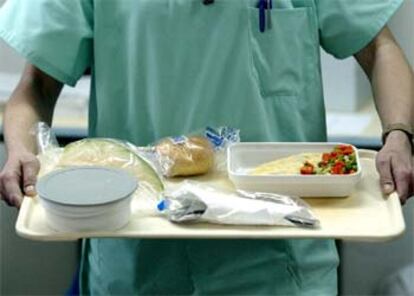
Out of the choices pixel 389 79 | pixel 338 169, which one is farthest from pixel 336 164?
pixel 389 79

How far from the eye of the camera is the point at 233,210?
868mm

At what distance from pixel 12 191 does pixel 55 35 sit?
0.85ft

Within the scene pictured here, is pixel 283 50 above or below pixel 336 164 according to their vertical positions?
above

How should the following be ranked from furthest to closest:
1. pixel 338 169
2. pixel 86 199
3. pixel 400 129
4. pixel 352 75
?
pixel 352 75 → pixel 400 129 → pixel 338 169 → pixel 86 199

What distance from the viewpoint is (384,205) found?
92cm

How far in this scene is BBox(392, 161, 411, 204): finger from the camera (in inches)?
37.5

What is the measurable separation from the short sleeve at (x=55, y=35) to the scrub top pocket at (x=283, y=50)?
0.80 feet

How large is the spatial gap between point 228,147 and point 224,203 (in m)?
0.16

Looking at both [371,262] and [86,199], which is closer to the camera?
[86,199]

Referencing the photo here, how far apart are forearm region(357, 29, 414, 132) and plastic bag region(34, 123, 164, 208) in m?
0.36

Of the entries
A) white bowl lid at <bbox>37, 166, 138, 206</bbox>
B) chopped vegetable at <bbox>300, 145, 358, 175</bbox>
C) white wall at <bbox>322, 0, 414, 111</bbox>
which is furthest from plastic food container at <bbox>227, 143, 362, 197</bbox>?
white wall at <bbox>322, 0, 414, 111</bbox>

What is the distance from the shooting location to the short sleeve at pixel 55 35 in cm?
110

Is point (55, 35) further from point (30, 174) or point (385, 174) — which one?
point (385, 174)

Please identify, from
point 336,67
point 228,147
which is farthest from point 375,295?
point 228,147
